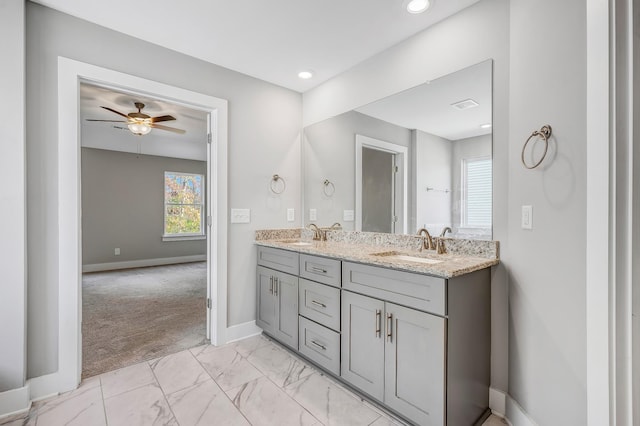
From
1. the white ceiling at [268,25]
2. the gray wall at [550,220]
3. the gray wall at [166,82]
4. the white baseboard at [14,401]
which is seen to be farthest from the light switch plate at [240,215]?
the gray wall at [550,220]

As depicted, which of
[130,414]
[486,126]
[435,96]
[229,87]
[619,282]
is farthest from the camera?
[229,87]

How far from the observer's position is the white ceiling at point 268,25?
6.33ft

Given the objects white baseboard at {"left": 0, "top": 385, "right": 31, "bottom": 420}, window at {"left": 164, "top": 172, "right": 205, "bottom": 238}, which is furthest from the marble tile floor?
window at {"left": 164, "top": 172, "right": 205, "bottom": 238}

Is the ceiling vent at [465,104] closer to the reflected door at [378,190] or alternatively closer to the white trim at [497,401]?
the reflected door at [378,190]

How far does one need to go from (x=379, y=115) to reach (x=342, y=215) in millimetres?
947

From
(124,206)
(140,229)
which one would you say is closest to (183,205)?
(140,229)

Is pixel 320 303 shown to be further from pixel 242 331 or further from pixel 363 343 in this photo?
pixel 242 331

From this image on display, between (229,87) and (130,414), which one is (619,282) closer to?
(130,414)

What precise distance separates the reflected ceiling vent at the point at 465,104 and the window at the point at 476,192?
34cm

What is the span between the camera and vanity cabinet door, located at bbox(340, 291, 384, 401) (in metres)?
1.75

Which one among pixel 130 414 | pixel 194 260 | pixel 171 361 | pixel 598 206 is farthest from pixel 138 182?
pixel 598 206

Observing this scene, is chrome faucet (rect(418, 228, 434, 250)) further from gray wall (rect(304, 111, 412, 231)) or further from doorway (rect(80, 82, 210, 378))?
doorway (rect(80, 82, 210, 378))

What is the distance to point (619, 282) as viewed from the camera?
105cm

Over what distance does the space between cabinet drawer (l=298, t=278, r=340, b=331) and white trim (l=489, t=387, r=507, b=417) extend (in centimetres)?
96
